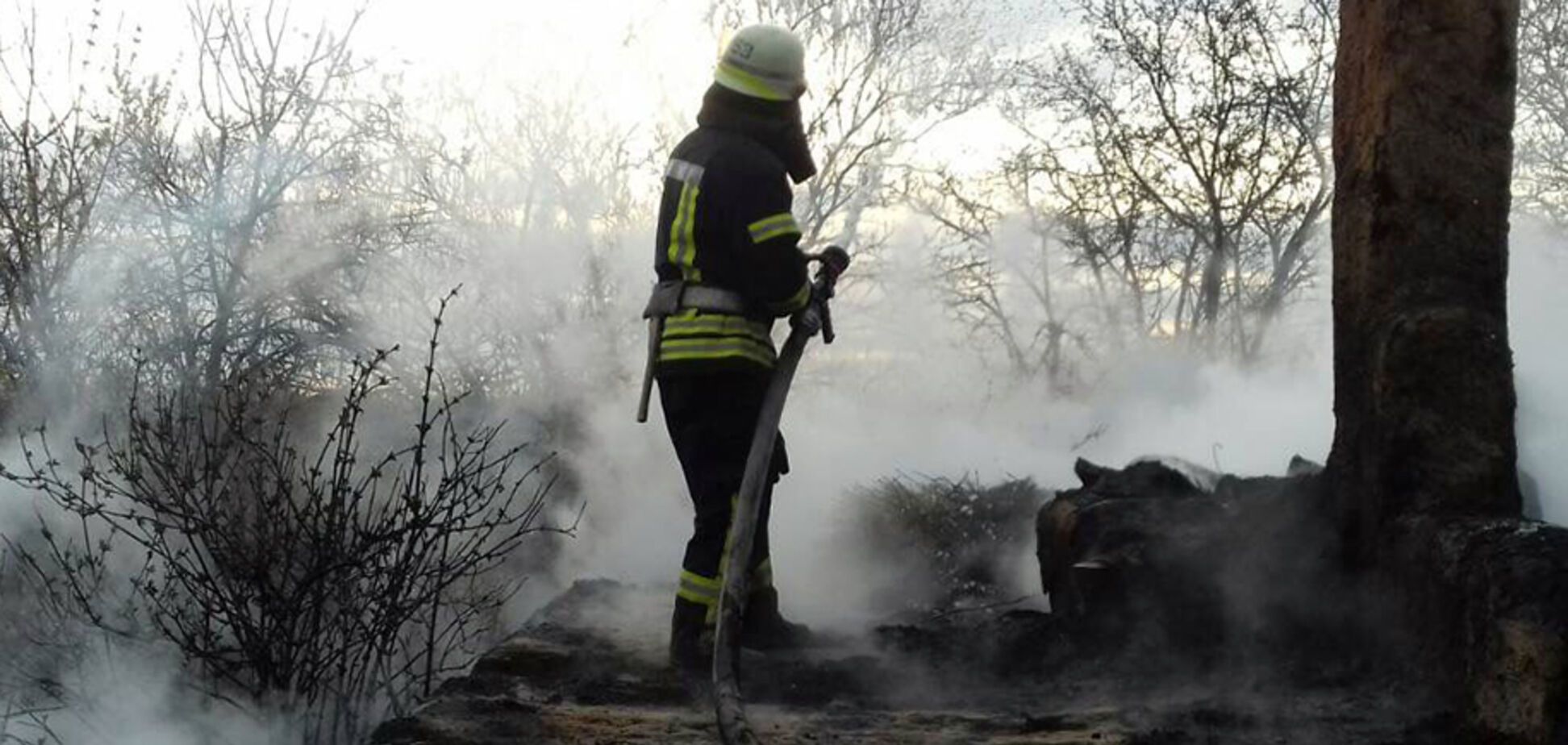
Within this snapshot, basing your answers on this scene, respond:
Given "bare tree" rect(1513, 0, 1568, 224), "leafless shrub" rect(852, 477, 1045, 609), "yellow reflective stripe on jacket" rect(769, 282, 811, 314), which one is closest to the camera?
"yellow reflective stripe on jacket" rect(769, 282, 811, 314)

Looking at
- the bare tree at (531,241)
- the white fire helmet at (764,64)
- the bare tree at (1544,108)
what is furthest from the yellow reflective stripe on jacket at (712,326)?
the bare tree at (1544,108)

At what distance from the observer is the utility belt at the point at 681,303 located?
16.0 feet

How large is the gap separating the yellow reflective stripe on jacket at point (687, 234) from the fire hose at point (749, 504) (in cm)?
39

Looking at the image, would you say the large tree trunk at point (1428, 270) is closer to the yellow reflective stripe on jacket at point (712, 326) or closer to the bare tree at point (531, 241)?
→ the yellow reflective stripe on jacket at point (712, 326)

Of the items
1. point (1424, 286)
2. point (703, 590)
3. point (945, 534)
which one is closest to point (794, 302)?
point (703, 590)

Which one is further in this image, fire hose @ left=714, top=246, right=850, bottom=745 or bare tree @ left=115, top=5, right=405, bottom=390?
bare tree @ left=115, top=5, right=405, bottom=390

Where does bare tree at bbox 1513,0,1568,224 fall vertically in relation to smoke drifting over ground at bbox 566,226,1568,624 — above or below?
above

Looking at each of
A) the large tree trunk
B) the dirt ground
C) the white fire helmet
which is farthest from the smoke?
the white fire helmet

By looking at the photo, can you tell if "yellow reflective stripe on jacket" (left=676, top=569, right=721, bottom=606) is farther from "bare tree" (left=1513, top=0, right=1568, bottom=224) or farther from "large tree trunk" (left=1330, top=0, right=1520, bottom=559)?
"bare tree" (left=1513, top=0, right=1568, bottom=224)

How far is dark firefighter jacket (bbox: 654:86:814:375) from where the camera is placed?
4.77m

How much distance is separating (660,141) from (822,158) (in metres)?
2.25

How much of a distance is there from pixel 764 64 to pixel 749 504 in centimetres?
147

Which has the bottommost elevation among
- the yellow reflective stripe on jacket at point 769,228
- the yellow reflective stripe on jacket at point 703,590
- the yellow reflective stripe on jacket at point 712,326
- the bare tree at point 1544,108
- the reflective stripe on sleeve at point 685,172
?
the yellow reflective stripe on jacket at point 703,590

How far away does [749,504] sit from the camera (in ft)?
14.9
